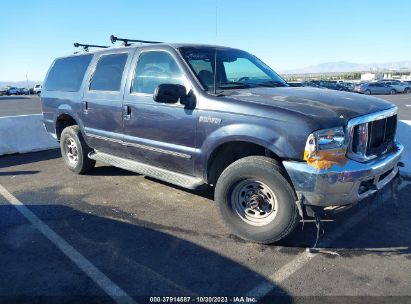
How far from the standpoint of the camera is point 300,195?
347 centimetres

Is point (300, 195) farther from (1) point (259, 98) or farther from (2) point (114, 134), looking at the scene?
(2) point (114, 134)

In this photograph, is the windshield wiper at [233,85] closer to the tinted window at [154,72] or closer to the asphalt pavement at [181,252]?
the tinted window at [154,72]

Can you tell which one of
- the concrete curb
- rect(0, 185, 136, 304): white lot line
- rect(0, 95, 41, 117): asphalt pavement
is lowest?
rect(0, 95, 41, 117): asphalt pavement

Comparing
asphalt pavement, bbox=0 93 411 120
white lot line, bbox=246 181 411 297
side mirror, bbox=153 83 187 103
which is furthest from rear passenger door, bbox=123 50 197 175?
asphalt pavement, bbox=0 93 411 120

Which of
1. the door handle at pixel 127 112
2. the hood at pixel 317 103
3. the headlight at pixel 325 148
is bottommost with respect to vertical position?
the headlight at pixel 325 148

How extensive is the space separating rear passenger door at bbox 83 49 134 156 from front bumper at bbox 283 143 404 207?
2683 millimetres

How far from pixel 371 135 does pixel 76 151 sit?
4.66 meters

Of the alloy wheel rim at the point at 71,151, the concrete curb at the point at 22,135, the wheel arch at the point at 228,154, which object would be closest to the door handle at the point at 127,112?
the wheel arch at the point at 228,154

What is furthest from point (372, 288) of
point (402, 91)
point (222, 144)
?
point (402, 91)

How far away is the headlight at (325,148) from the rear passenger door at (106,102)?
2763mm

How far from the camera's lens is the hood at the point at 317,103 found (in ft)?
11.2

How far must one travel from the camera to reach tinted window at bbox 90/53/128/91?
5.24 metres

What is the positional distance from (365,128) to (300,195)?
0.90 meters

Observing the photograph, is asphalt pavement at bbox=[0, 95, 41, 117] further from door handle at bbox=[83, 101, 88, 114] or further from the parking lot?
the parking lot
